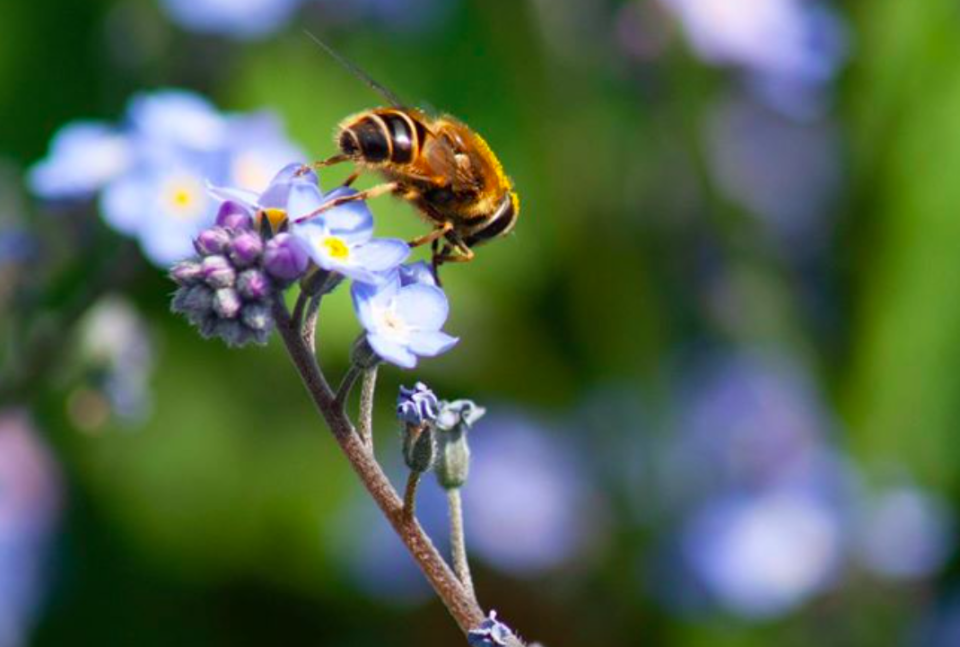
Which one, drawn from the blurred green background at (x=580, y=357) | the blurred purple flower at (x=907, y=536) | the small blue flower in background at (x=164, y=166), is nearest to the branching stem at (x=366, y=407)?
the small blue flower in background at (x=164, y=166)

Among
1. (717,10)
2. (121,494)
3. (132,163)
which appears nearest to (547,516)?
(121,494)

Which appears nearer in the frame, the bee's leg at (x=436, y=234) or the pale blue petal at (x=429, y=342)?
the pale blue petal at (x=429, y=342)

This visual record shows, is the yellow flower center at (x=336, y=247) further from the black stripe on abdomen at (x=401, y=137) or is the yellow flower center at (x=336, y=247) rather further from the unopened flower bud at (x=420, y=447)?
the black stripe on abdomen at (x=401, y=137)

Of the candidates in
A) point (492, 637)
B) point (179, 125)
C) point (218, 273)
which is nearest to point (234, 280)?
point (218, 273)

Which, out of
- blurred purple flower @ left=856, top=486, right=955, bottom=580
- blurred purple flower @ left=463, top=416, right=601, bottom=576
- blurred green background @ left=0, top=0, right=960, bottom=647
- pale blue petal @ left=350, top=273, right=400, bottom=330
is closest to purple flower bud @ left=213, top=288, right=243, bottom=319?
pale blue petal @ left=350, top=273, right=400, bottom=330

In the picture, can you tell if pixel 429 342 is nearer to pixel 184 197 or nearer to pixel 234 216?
pixel 234 216

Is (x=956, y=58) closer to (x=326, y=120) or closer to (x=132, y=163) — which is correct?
(x=326, y=120)

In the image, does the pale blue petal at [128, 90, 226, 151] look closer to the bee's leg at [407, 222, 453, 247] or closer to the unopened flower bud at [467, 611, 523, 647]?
the bee's leg at [407, 222, 453, 247]
